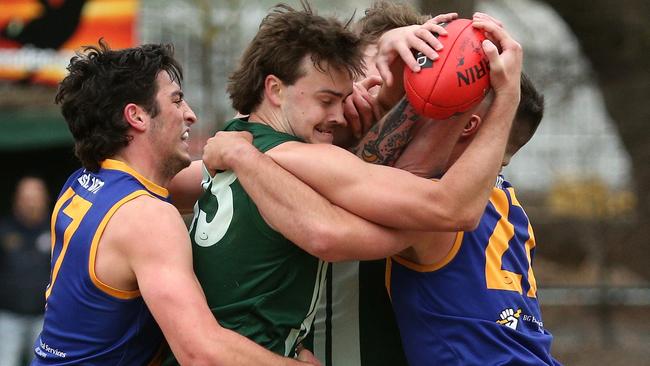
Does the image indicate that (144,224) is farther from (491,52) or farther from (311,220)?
(491,52)

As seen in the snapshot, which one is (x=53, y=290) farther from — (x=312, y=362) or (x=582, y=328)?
(x=582, y=328)

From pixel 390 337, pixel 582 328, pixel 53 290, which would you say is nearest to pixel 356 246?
pixel 390 337

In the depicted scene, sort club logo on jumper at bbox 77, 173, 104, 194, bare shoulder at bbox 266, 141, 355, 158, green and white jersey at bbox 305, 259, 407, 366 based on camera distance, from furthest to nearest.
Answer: green and white jersey at bbox 305, 259, 407, 366
club logo on jumper at bbox 77, 173, 104, 194
bare shoulder at bbox 266, 141, 355, 158

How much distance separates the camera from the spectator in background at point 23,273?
1096 cm

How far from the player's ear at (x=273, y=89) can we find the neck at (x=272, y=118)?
1.3 inches

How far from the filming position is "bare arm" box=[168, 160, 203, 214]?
4.99 metres

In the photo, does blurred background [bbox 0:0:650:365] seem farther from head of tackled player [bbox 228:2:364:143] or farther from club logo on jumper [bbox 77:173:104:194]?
head of tackled player [bbox 228:2:364:143]

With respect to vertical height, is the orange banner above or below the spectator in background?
above

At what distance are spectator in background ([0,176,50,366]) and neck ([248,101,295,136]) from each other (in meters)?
7.17

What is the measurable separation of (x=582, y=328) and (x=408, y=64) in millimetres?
Answer: 8817

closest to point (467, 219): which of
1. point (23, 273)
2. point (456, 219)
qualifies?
point (456, 219)

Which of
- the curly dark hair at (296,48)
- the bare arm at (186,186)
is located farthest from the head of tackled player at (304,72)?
the bare arm at (186,186)

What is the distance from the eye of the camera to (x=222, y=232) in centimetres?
425

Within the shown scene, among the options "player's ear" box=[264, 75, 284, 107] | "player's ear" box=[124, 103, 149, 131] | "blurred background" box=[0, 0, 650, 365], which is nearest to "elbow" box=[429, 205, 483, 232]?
"player's ear" box=[264, 75, 284, 107]
